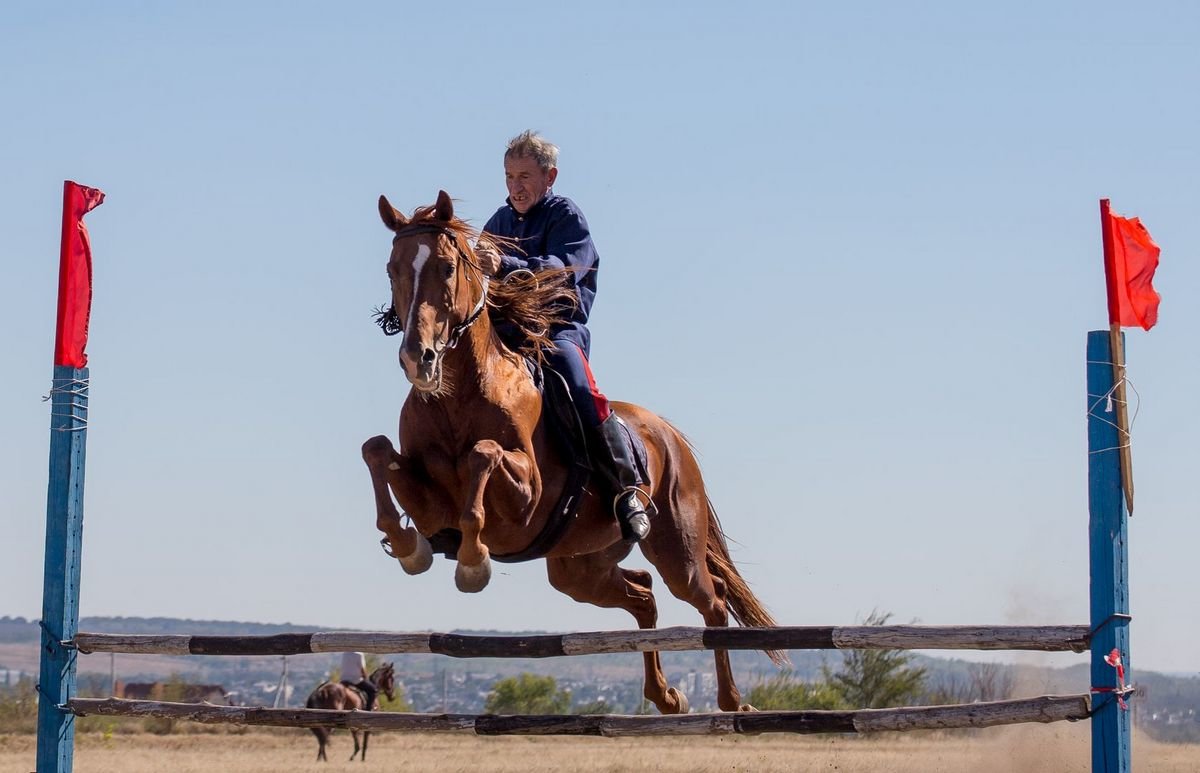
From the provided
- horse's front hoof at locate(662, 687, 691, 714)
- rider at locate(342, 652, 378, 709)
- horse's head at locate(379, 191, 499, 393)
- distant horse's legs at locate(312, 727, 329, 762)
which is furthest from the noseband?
rider at locate(342, 652, 378, 709)

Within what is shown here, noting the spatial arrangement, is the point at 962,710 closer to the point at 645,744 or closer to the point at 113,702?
the point at 113,702

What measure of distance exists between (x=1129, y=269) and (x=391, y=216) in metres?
2.86

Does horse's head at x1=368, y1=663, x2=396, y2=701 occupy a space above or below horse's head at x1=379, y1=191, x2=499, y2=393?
below

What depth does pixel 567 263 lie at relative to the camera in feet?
22.9

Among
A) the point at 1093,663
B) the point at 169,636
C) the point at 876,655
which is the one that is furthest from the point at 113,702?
the point at 876,655

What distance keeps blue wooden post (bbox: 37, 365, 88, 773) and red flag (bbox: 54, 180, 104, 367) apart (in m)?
0.12

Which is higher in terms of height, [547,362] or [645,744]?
[547,362]

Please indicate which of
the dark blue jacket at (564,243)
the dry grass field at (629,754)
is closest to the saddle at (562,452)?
the dark blue jacket at (564,243)

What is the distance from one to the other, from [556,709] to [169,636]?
13398 millimetres

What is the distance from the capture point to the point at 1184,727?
1406cm

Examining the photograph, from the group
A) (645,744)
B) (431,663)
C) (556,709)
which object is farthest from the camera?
(431,663)

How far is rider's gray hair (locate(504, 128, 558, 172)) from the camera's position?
7074 millimetres

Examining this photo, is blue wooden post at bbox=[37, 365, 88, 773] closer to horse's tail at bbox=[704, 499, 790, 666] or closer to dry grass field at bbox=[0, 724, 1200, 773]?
horse's tail at bbox=[704, 499, 790, 666]

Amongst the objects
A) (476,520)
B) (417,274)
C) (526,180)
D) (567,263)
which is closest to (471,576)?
(476,520)
